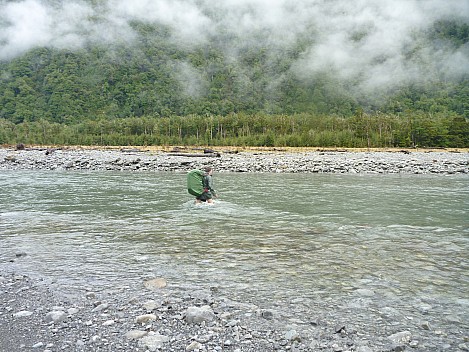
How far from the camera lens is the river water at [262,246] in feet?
19.7

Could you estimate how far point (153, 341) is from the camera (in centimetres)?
427

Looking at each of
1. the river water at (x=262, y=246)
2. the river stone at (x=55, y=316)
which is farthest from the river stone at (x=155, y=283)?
the river stone at (x=55, y=316)

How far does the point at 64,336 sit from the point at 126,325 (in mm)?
690

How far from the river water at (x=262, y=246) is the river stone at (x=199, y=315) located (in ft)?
2.68

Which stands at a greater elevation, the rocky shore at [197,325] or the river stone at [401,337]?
the river stone at [401,337]

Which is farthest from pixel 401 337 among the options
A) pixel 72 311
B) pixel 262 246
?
pixel 262 246

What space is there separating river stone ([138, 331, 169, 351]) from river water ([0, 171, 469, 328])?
1583mm

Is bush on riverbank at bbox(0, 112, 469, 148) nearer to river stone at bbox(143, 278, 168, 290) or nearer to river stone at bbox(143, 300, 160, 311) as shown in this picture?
river stone at bbox(143, 278, 168, 290)

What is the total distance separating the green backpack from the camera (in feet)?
49.5

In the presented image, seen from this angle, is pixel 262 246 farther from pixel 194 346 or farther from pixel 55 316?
pixel 55 316

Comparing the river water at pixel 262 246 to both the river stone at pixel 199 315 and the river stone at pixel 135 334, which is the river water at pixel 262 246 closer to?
the river stone at pixel 199 315

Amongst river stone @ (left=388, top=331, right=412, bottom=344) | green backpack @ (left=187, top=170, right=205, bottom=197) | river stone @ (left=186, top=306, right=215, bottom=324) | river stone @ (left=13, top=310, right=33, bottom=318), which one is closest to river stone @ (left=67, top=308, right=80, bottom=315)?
river stone @ (left=13, top=310, right=33, bottom=318)

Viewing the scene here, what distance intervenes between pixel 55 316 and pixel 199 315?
5.92ft

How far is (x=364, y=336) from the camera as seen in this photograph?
4418 millimetres
